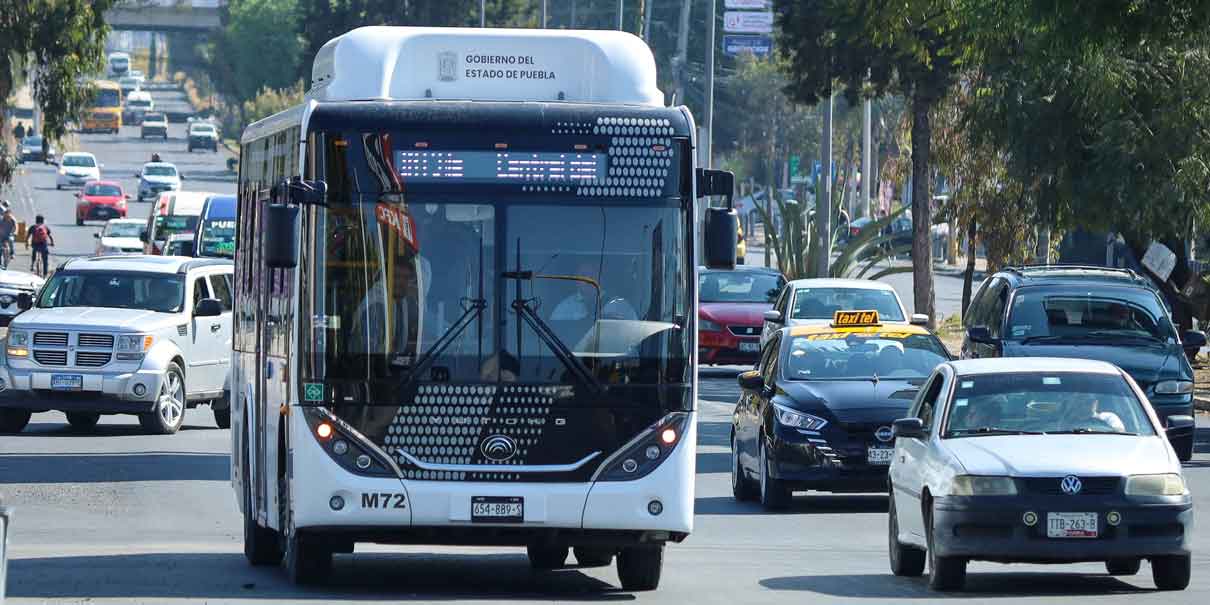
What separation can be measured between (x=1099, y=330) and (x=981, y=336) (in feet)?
3.85

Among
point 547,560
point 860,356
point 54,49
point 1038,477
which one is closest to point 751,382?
point 860,356

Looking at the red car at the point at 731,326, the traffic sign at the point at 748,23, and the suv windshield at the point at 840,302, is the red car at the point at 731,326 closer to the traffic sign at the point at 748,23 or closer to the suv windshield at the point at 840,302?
the suv windshield at the point at 840,302

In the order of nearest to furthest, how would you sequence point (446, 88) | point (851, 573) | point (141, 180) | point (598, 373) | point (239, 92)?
point (598, 373)
point (446, 88)
point (851, 573)
point (141, 180)
point (239, 92)

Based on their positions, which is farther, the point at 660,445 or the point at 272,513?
the point at 272,513

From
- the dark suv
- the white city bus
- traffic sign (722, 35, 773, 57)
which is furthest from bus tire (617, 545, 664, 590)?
traffic sign (722, 35, 773, 57)

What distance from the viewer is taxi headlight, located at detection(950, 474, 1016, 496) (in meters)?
13.2

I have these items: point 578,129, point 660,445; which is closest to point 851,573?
point 660,445

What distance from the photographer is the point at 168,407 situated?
26172 millimetres

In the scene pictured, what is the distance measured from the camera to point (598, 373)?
1267cm

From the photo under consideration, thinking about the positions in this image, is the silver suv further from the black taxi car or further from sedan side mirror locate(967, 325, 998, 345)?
sedan side mirror locate(967, 325, 998, 345)

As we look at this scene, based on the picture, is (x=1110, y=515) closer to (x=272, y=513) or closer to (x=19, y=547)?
(x=272, y=513)

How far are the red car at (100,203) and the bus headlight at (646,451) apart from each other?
239 feet

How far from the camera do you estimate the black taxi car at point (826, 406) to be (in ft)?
61.1

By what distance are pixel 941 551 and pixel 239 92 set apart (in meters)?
144
